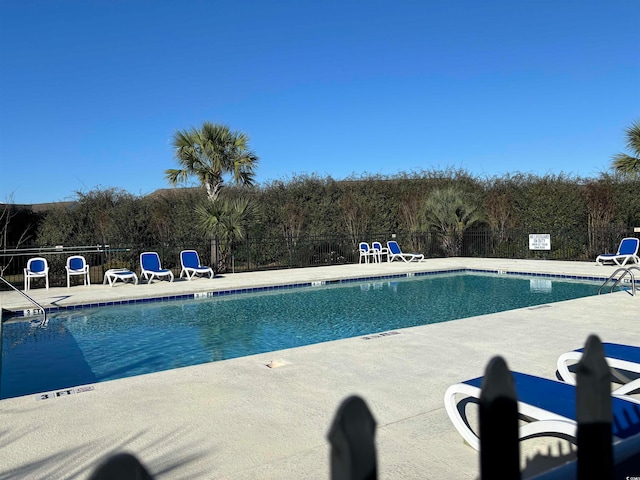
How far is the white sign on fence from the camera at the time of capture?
17906 mm

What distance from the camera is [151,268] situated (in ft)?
44.2

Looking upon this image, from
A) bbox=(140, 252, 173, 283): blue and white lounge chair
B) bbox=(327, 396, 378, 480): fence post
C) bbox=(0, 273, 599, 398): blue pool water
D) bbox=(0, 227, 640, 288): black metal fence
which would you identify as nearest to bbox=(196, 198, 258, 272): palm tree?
bbox=(0, 227, 640, 288): black metal fence

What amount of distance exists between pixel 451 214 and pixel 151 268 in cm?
1154

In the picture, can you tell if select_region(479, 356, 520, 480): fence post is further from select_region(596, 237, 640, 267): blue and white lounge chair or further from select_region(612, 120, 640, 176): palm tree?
select_region(612, 120, 640, 176): palm tree

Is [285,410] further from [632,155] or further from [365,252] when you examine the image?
[632,155]

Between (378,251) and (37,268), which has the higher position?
(378,251)

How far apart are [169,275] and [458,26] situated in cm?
1297

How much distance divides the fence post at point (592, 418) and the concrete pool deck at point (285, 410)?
6.33ft

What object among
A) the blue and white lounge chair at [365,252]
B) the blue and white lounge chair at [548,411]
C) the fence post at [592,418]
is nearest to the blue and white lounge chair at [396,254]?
the blue and white lounge chair at [365,252]

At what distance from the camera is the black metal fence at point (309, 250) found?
14797 millimetres

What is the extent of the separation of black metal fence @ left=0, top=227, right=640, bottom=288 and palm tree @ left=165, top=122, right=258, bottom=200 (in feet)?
6.73

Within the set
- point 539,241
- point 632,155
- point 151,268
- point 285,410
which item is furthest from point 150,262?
point 632,155

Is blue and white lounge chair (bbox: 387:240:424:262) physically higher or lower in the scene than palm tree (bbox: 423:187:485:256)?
lower

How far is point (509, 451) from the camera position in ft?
2.87
